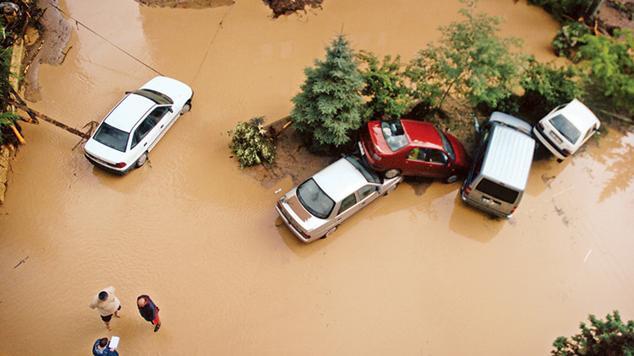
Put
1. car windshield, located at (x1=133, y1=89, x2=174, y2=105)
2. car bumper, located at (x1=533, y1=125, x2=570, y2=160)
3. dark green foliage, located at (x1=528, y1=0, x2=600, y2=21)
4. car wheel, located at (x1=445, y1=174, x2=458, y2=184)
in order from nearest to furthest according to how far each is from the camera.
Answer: car windshield, located at (x1=133, y1=89, x2=174, y2=105) → car wheel, located at (x1=445, y1=174, x2=458, y2=184) → car bumper, located at (x1=533, y1=125, x2=570, y2=160) → dark green foliage, located at (x1=528, y1=0, x2=600, y2=21)

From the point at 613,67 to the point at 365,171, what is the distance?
306 inches

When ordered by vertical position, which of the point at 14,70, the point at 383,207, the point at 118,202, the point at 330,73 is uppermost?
the point at 330,73

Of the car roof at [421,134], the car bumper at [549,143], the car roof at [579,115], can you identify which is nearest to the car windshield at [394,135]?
the car roof at [421,134]

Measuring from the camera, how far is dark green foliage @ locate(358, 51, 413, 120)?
11.2 m

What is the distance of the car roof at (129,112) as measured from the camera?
10555 mm

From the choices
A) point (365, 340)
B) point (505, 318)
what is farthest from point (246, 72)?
point (505, 318)

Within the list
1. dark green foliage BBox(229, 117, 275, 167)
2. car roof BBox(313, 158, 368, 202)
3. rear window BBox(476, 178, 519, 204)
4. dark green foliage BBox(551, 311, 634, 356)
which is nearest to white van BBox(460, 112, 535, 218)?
rear window BBox(476, 178, 519, 204)

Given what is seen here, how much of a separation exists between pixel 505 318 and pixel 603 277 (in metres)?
2.90

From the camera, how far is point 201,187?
10906 millimetres

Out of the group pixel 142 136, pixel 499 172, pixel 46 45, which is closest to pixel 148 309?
pixel 142 136

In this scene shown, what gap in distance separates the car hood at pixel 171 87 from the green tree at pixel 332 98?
3133 mm

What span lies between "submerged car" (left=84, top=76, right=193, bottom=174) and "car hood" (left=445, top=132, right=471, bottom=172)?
7.19m

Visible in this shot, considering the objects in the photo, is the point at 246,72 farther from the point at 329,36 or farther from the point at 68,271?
the point at 68,271

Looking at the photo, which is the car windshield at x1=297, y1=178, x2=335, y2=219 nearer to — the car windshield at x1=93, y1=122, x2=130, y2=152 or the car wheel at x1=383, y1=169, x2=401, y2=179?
the car wheel at x1=383, y1=169, x2=401, y2=179
